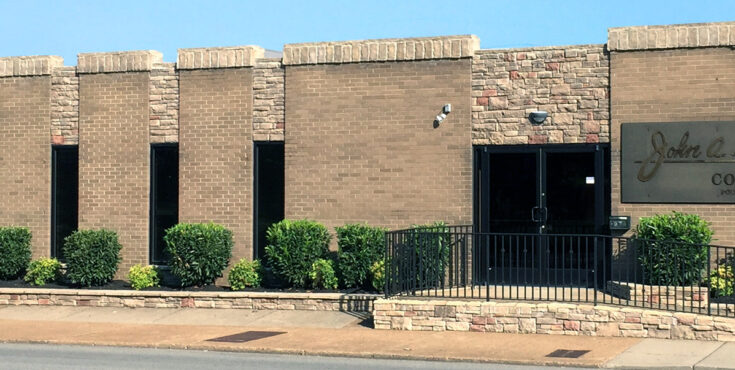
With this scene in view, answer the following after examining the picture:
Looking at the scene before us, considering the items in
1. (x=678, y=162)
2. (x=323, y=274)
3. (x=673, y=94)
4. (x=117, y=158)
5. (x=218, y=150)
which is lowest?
(x=323, y=274)

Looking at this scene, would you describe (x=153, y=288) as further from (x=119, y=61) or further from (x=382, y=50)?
(x=382, y=50)

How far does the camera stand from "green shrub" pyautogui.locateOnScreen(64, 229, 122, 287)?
19.5 meters

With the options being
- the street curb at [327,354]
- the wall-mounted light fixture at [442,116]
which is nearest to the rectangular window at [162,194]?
the wall-mounted light fixture at [442,116]

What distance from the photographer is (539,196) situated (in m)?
18.5

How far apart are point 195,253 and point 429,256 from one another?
4.51 meters

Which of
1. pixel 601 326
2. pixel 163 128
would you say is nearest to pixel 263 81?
pixel 163 128

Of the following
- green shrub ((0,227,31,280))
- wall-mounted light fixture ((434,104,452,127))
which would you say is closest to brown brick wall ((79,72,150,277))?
green shrub ((0,227,31,280))

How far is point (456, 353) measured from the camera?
533 inches

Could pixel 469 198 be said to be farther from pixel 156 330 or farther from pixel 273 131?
pixel 156 330

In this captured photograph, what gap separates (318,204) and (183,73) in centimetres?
364

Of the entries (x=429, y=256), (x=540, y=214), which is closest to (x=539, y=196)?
(x=540, y=214)

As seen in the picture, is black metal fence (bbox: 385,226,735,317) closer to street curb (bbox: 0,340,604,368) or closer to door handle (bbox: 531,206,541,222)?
door handle (bbox: 531,206,541,222)

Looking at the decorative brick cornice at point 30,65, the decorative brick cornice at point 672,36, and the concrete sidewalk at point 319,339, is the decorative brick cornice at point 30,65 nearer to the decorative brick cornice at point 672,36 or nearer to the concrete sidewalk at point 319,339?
the concrete sidewalk at point 319,339

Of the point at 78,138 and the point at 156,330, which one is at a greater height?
the point at 78,138
